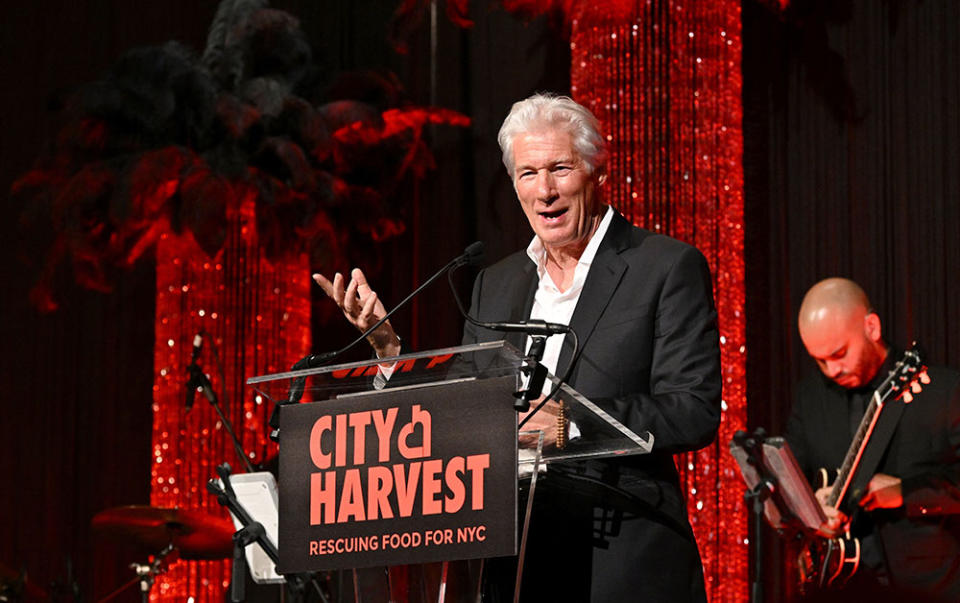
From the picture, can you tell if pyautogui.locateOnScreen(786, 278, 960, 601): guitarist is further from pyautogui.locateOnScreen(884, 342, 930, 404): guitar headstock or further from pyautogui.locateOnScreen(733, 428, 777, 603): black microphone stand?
pyautogui.locateOnScreen(733, 428, 777, 603): black microphone stand

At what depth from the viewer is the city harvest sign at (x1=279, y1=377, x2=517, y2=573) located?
182 centimetres

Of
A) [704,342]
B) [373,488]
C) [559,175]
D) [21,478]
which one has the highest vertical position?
[559,175]

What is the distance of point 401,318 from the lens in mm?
5684

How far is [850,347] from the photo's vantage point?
4324 millimetres

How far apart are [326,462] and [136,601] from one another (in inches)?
173

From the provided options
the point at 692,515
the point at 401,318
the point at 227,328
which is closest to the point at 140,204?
the point at 227,328

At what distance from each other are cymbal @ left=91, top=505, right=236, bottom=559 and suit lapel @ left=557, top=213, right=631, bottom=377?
282cm

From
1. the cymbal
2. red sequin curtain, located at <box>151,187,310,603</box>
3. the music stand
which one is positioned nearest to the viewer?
the music stand

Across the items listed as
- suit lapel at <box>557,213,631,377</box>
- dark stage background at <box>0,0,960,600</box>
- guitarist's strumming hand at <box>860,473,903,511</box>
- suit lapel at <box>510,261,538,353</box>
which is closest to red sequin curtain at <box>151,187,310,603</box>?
dark stage background at <box>0,0,960,600</box>

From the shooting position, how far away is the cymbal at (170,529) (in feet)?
15.7

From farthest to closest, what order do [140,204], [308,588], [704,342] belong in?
[140,204]
[308,588]
[704,342]

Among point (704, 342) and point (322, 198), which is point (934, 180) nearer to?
point (322, 198)

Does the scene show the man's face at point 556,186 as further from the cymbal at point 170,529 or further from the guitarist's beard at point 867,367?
the cymbal at point 170,529

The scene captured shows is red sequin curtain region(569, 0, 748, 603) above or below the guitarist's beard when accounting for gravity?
above
